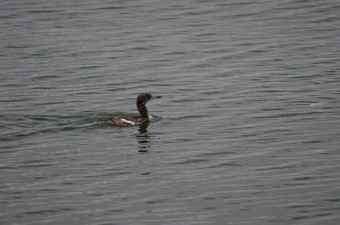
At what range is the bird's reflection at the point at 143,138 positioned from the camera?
581 inches

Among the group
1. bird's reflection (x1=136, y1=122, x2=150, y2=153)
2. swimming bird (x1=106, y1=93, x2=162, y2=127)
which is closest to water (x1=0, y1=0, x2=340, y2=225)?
bird's reflection (x1=136, y1=122, x2=150, y2=153)

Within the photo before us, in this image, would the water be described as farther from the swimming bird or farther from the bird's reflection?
the swimming bird

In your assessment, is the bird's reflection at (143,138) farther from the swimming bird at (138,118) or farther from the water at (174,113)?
the swimming bird at (138,118)

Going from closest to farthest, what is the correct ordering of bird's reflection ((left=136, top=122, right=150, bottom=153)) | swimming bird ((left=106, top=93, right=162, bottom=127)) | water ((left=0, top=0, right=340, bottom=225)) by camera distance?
water ((left=0, top=0, right=340, bottom=225)) → bird's reflection ((left=136, top=122, right=150, bottom=153)) → swimming bird ((left=106, top=93, right=162, bottom=127))

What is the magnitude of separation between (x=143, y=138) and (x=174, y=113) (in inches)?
85.5

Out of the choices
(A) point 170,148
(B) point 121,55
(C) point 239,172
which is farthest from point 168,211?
(B) point 121,55

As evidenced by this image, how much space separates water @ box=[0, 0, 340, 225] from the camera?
11625 millimetres

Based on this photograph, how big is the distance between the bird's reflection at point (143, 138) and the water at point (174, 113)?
0.03 metres

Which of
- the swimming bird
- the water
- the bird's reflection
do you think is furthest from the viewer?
the swimming bird

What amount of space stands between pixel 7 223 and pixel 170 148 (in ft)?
14.9

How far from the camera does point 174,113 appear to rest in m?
17.7

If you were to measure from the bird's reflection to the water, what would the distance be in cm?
3

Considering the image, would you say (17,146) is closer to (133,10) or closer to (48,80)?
(48,80)

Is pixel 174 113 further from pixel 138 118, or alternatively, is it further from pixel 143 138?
pixel 143 138
